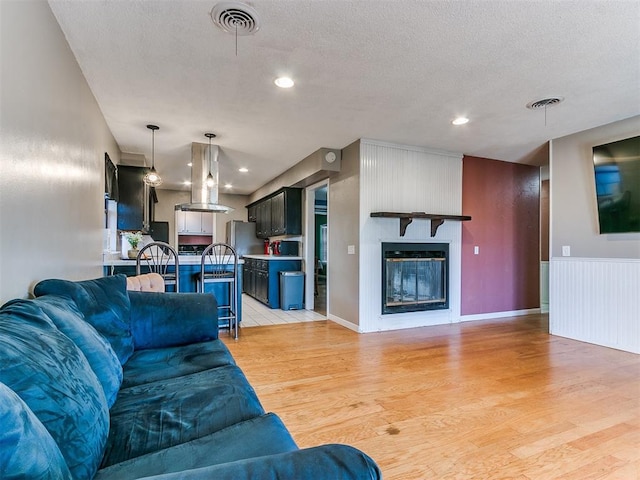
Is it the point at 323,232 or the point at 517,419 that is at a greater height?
the point at 323,232

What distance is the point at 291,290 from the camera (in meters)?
5.66

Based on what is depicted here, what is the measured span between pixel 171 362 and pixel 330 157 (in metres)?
3.54

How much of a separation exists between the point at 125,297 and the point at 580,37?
330 centimetres

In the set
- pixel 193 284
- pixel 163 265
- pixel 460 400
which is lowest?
pixel 460 400

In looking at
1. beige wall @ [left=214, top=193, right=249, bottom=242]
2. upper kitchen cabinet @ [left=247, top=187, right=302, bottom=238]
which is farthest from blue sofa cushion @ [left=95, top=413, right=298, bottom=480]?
beige wall @ [left=214, top=193, right=249, bottom=242]

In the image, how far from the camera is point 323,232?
9.67 meters

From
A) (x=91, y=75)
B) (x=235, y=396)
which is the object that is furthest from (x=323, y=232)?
(x=235, y=396)

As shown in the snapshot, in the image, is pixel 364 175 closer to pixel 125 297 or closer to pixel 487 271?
pixel 487 271

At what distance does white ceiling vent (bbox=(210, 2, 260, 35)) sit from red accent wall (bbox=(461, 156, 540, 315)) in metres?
3.93

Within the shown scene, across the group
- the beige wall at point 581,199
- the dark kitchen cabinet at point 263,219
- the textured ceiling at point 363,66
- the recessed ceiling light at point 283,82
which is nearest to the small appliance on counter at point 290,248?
the dark kitchen cabinet at point 263,219

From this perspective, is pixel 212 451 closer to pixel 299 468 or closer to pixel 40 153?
pixel 299 468

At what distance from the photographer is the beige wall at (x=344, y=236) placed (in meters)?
4.35

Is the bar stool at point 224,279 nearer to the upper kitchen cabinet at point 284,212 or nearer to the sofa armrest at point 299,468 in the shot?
the upper kitchen cabinet at point 284,212

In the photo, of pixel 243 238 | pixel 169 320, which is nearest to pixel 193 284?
pixel 169 320
